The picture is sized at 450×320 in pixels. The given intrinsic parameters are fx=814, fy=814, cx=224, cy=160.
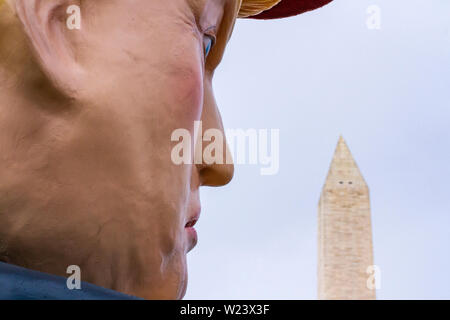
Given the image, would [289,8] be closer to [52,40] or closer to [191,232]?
[191,232]

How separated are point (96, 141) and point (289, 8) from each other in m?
0.76

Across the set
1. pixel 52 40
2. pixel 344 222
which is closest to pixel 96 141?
pixel 52 40

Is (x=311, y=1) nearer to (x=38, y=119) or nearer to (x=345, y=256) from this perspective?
(x=38, y=119)

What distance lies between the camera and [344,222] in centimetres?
1847

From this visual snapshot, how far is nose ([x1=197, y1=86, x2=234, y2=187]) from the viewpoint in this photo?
4.63ft

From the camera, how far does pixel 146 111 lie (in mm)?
1198

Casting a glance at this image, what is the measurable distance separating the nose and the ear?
1.02ft

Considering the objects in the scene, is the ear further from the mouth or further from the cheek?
the mouth

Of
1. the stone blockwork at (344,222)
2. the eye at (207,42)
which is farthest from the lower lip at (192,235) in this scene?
the stone blockwork at (344,222)

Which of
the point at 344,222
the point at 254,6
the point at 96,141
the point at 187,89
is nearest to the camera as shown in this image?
the point at 96,141

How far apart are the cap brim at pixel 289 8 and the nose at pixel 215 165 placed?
1.36ft

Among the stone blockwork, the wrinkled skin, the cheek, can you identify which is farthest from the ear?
the stone blockwork
